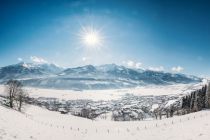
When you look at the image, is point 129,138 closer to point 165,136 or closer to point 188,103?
point 165,136

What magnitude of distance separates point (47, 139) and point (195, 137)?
2168 cm

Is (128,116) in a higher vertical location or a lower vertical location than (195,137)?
lower

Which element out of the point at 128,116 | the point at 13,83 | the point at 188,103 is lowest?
the point at 128,116

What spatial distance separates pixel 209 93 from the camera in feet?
341

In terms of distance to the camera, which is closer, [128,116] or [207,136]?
[207,136]

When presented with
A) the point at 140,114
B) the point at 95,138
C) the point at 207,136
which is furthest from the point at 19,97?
the point at 140,114

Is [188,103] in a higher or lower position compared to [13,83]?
lower

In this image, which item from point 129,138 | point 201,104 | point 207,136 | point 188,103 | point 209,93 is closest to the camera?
point 207,136

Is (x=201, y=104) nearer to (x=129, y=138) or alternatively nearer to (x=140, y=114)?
(x=140, y=114)

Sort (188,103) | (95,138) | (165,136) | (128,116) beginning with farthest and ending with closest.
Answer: (128,116), (188,103), (95,138), (165,136)

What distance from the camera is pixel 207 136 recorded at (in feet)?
92.5

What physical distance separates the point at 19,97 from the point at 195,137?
79.6 m

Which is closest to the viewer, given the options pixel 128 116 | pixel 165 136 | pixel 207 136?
pixel 207 136

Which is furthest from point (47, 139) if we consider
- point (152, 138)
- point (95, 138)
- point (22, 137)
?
point (152, 138)
